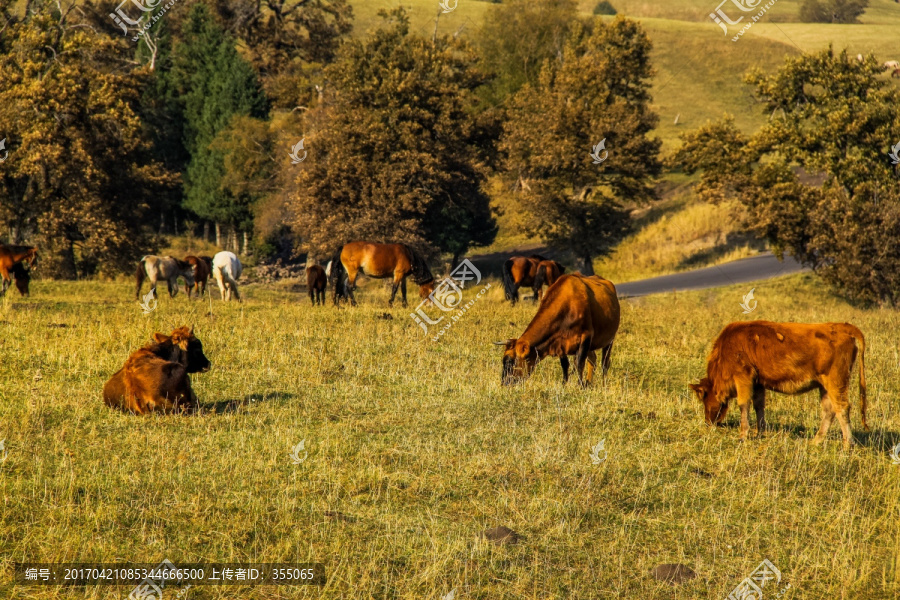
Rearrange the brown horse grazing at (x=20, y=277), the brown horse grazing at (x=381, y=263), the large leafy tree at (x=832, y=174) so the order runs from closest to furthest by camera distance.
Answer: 1. the brown horse grazing at (x=20, y=277)
2. the brown horse grazing at (x=381, y=263)
3. the large leafy tree at (x=832, y=174)

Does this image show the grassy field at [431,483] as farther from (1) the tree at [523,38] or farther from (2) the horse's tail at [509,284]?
(1) the tree at [523,38]

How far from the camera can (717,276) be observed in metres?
38.4

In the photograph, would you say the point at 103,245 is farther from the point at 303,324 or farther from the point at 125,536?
the point at 125,536

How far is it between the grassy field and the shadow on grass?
5 centimetres

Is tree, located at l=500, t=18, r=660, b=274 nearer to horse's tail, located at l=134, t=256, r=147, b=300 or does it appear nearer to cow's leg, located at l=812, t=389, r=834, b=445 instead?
horse's tail, located at l=134, t=256, r=147, b=300

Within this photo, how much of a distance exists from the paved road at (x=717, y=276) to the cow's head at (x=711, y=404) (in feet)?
76.6

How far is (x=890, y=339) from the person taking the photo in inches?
784

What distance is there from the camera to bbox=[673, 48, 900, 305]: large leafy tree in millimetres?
29266

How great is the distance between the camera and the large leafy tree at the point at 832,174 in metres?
29.3

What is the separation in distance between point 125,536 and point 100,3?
2534 inches

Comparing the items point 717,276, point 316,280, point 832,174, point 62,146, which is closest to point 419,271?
point 316,280

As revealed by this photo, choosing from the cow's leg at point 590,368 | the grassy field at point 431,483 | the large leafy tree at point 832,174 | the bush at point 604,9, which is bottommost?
the grassy field at point 431,483

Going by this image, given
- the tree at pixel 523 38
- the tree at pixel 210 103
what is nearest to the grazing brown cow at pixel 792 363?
the tree at pixel 210 103

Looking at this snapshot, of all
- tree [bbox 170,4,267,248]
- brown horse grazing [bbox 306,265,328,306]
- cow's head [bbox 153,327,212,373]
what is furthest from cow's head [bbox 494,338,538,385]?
tree [bbox 170,4,267,248]
